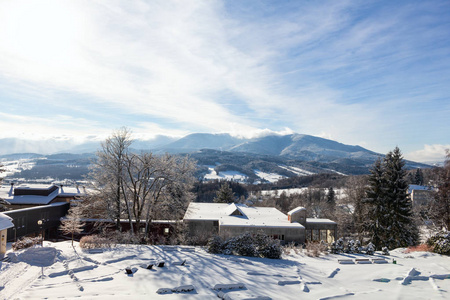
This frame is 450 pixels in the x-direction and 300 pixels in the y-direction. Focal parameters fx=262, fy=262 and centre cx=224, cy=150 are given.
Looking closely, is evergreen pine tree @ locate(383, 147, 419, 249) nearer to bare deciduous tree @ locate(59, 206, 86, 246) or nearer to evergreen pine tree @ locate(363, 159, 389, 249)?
evergreen pine tree @ locate(363, 159, 389, 249)

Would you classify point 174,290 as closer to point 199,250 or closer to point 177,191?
point 199,250

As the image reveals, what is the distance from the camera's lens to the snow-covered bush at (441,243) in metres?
15.5

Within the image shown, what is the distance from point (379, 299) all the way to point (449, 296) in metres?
2.52

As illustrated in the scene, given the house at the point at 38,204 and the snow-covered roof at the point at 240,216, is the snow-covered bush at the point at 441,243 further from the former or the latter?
the house at the point at 38,204

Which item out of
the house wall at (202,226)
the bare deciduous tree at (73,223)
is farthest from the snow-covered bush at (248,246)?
the house wall at (202,226)

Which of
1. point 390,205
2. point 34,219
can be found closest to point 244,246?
point 390,205

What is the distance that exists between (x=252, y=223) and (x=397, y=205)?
48.1 feet

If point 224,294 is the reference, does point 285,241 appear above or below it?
below

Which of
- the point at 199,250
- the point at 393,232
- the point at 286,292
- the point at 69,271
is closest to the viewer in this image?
the point at 286,292

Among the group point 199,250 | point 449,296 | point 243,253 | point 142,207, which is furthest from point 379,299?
point 142,207

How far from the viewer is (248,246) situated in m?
15.7

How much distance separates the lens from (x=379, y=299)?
8.49 meters

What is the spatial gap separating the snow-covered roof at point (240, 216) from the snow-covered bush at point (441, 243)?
1148 cm

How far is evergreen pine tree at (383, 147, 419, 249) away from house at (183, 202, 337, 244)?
581cm
